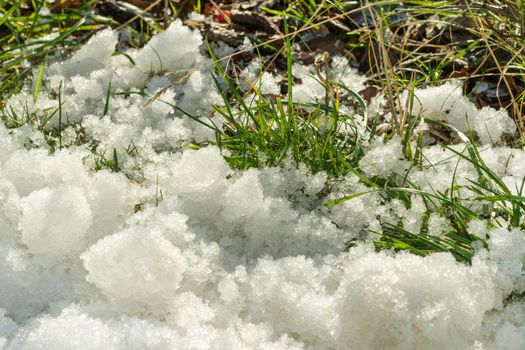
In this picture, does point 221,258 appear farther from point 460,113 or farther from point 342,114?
point 460,113

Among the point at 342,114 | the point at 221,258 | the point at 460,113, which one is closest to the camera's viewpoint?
the point at 221,258

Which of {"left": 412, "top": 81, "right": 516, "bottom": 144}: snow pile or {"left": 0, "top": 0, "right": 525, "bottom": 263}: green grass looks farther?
{"left": 412, "top": 81, "right": 516, "bottom": 144}: snow pile

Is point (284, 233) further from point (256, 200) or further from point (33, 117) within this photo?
point (33, 117)

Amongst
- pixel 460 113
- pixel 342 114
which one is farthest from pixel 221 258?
pixel 460 113

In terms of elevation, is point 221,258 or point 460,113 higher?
point 460,113

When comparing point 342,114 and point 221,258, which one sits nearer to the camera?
point 221,258

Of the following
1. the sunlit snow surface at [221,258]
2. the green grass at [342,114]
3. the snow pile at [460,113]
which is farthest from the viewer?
the snow pile at [460,113]

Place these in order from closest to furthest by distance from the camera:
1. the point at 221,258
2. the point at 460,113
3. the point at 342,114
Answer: the point at 221,258
the point at 342,114
the point at 460,113

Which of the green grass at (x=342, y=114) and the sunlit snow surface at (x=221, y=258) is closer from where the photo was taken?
the sunlit snow surface at (x=221, y=258)
